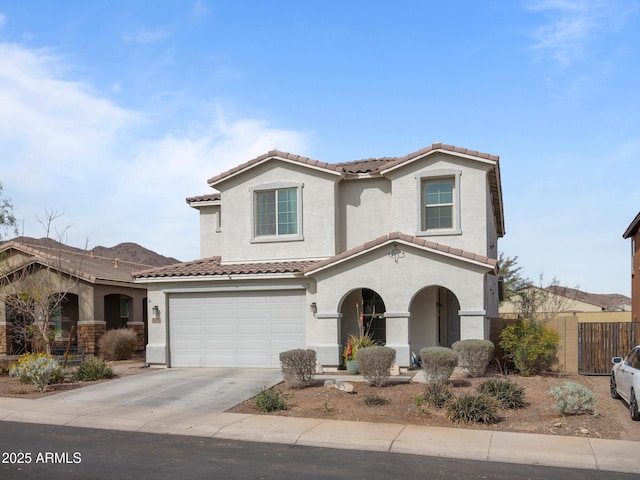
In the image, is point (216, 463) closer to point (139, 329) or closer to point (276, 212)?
point (276, 212)

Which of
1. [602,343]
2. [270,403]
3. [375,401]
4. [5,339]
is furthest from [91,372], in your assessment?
[602,343]

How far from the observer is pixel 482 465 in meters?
9.25

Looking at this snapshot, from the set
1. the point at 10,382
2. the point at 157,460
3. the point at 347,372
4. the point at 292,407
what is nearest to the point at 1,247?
the point at 10,382

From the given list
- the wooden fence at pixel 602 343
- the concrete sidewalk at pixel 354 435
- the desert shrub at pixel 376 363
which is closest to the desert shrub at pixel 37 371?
the concrete sidewalk at pixel 354 435

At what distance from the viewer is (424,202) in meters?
19.9

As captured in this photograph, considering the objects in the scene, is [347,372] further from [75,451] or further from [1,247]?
[1,247]

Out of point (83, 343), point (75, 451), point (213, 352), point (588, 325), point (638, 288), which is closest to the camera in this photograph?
point (75, 451)

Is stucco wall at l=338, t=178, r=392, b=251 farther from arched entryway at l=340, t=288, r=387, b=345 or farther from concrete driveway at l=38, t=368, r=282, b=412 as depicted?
concrete driveway at l=38, t=368, r=282, b=412

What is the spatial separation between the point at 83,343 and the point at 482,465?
66.2 feet

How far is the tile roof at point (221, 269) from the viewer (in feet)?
63.8

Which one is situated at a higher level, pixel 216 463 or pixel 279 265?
pixel 279 265

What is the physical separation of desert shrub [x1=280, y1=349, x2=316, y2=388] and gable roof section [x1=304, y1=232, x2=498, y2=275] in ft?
12.2

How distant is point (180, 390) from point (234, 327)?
4.46 meters

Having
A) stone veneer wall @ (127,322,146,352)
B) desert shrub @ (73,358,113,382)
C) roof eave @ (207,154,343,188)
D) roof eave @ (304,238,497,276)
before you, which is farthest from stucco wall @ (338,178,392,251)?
stone veneer wall @ (127,322,146,352)
